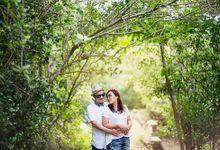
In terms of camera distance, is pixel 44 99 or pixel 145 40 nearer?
pixel 44 99

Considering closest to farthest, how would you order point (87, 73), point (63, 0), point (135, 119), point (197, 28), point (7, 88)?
point (7, 88), point (63, 0), point (197, 28), point (87, 73), point (135, 119)

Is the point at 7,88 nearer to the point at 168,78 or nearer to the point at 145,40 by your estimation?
the point at 145,40

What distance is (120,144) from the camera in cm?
513

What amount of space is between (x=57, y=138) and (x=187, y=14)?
3.58 meters

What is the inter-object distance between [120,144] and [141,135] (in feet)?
26.3

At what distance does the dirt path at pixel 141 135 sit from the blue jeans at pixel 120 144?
504cm

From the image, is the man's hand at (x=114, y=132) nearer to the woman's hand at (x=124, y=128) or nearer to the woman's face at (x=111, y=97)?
the woman's hand at (x=124, y=128)

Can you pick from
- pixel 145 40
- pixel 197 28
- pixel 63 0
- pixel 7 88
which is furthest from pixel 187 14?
pixel 7 88

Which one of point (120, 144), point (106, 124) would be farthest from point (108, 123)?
point (120, 144)

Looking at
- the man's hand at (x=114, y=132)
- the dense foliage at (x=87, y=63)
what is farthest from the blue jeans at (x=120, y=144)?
the dense foliage at (x=87, y=63)

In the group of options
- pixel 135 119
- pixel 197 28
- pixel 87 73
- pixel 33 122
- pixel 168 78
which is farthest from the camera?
pixel 135 119

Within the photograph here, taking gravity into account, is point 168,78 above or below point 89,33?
below

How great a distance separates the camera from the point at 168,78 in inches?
317

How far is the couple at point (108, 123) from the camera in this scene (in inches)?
197
